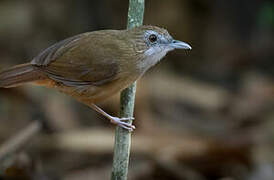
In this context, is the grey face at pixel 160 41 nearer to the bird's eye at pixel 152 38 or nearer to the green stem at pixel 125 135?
the bird's eye at pixel 152 38

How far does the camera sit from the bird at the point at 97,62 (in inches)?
171

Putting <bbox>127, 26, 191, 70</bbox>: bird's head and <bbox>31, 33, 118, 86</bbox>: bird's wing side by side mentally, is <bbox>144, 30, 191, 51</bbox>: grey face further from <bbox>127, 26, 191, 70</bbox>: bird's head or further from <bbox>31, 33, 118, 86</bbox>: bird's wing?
<bbox>31, 33, 118, 86</bbox>: bird's wing

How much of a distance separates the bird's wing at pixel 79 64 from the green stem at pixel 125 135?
26 centimetres

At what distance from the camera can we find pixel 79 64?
4.38 m

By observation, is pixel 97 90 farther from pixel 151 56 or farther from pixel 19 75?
pixel 19 75

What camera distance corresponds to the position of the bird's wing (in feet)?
14.3

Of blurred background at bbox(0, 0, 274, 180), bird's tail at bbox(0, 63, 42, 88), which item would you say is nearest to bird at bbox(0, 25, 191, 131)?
bird's tail at bbox(0, 63, 42, 88)

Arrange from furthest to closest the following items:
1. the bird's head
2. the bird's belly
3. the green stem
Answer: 1. the bird's head
2. the bird's belly
3. the green stem

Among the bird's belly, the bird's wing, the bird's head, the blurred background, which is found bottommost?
the blurred background

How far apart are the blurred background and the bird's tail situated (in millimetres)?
769

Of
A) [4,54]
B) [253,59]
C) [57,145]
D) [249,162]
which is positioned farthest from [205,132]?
[4,54]

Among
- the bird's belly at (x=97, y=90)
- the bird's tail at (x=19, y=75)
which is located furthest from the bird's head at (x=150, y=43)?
the bird's tail at (x=19, y=75)

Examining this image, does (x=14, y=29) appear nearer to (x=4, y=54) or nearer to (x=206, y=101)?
(x=4, y=54)

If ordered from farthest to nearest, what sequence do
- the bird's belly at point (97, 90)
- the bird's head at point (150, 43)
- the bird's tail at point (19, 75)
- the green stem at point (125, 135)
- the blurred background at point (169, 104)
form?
the blurred background at point (169, 104) → the bird's tail at point (19, 75) → the bird's head at point (150, 43) → the bird's belly at point (97, 90) → the green stem at point (125, 135)
